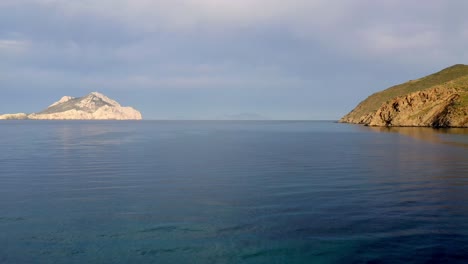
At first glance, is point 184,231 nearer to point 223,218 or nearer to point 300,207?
point 223,218

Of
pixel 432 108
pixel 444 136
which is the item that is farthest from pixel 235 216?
pixel 432 108

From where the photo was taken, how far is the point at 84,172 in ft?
125

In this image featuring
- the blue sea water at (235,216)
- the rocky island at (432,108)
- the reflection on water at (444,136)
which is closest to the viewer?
the blue sea water at (235,216)

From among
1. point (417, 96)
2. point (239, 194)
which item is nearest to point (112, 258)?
point (239, 194)

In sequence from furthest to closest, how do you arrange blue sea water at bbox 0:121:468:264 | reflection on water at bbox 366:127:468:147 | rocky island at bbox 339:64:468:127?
rocky island at bbox 339:64:468:127 < reflection on water at bbox 366:127:468:147 < blue sea water at bbox 0:121:468:264

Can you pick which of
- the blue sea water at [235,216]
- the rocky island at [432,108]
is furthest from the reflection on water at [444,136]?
the blue sea water at [235,216]

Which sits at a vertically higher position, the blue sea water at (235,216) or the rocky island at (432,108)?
the rocky island at (432,108)

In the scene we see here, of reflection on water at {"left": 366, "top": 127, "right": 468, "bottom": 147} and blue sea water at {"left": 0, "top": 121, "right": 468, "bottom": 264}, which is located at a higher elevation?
reflection on water at {"left": 366, "top": 127, "right": 468, "bottom": 147}

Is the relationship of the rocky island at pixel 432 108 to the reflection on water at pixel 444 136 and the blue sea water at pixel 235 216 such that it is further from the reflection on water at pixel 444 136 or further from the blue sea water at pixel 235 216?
the blue sea water at pixel 235 216

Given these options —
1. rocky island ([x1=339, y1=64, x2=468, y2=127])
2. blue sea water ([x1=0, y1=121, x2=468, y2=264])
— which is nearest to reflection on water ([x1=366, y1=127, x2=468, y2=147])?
rocky island ([x1=339, y1=64, x2=468, y2=127])

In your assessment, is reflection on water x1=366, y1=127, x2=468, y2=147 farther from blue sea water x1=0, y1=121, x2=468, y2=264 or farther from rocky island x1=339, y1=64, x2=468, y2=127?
blue sea water x1=0, y1=121, x2=468, y2=264

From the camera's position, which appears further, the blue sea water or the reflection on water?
the reflection on water

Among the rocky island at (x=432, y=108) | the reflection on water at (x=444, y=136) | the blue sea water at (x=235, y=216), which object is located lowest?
the blue sea water at (x=235, y=216)

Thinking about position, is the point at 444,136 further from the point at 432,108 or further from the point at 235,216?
the point at 235,216
